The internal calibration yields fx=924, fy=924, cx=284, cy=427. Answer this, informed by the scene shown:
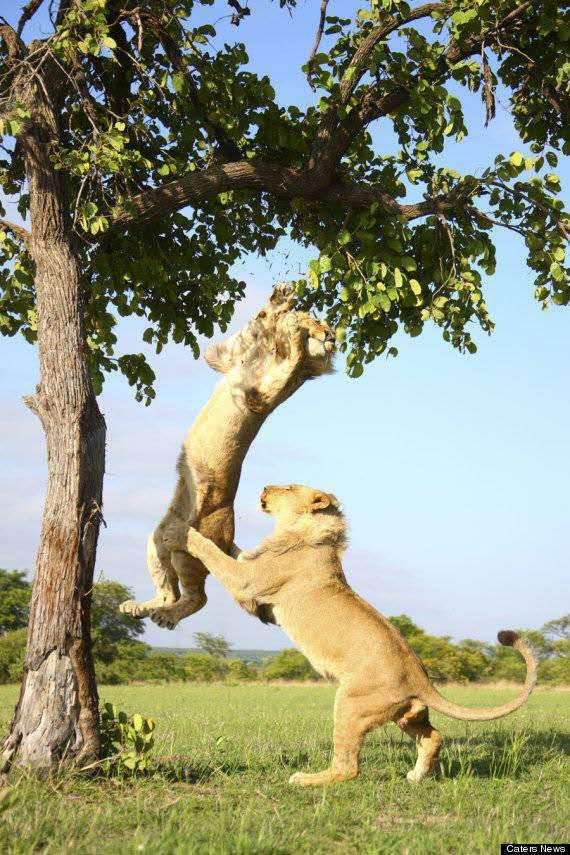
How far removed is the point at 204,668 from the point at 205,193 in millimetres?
28145

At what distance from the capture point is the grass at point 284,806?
5586mm

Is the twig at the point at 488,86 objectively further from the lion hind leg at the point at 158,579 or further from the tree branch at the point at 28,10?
the lion hind leg at the point at 158,579

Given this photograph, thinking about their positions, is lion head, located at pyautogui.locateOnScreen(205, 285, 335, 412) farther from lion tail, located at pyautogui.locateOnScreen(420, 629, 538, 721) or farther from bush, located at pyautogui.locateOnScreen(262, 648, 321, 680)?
bush, located at pyautogui.locateOnScreen(262, 648, 321, 680)

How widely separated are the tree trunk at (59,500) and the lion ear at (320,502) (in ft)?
6.24

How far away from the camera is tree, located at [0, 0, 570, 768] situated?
25.9 feet

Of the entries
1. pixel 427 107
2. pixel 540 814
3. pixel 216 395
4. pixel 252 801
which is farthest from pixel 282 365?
pixel 540 814

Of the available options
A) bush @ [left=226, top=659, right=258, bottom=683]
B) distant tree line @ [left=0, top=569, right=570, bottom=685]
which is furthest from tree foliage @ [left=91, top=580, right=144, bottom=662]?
bush @ [left=226, top=659, right=258, bottom=683]

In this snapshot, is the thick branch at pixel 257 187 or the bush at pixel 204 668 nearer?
the thick branch at pixel 257 187

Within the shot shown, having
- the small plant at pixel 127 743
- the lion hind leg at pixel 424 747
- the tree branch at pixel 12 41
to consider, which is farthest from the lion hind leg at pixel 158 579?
the tree branch at pixel 12 41

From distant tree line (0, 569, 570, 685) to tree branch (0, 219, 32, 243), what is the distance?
21798 mm

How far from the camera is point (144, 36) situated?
32.3 ft

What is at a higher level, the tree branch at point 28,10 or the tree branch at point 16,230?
the tree branch at point 28,10

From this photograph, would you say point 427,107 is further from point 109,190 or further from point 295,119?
point 109,190

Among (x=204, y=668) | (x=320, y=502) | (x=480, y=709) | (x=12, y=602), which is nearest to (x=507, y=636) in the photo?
(x=480, y=709)
